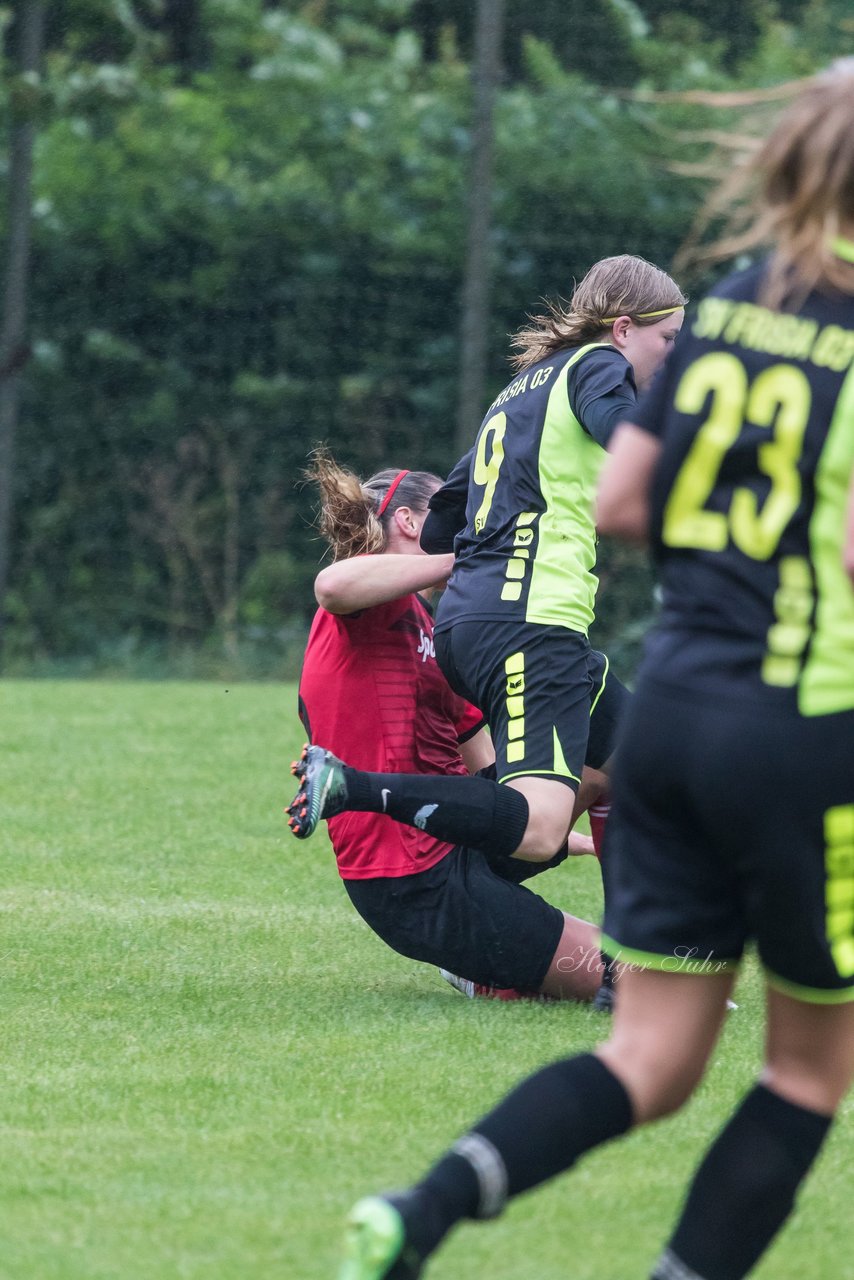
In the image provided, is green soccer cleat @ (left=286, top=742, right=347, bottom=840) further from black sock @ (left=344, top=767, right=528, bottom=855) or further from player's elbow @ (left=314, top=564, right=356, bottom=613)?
player's elbow @ (left=314, top=564, right=356, bottom=613)

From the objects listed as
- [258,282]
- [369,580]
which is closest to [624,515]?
[369,580]

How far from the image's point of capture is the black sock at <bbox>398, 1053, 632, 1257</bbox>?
214 cm

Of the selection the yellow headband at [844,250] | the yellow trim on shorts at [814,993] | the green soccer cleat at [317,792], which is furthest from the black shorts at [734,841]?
the green soccer cleat at [317,792]

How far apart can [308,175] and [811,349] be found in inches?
392

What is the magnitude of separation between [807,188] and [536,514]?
227 centimetres

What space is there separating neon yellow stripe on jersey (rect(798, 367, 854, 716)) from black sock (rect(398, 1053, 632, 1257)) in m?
0.55

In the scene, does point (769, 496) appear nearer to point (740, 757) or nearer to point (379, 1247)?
point (740, 757)

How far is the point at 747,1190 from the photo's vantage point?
2.21m

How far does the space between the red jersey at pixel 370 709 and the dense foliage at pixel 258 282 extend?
682 centimetres

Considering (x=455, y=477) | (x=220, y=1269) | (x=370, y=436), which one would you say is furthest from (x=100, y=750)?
(x=220, y=1269)

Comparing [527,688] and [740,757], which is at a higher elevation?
[740,757]

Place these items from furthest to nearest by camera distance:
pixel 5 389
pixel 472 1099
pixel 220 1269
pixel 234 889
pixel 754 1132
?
pixel 5 389 → pixel 234 889 → pixel 472 1099 → pixel 220 1269 → pixel 754 1132

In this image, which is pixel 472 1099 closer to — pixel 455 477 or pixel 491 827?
pixel 491 827

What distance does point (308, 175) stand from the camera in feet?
38.1
